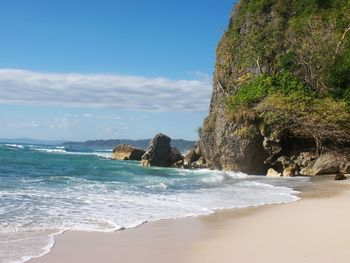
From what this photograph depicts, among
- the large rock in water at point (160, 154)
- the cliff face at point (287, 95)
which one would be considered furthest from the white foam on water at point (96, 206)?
the large rock in water at point (160, 154)

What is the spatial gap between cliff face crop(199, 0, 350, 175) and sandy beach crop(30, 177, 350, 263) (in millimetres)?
18315

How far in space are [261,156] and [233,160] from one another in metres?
1.94

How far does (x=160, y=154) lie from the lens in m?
45.4

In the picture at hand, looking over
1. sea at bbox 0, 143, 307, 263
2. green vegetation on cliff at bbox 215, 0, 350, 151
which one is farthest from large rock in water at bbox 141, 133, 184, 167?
sea at bbox 0, 143, 307, 263

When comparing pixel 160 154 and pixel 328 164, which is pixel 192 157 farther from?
pixel 328 164

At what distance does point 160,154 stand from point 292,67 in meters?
16.3

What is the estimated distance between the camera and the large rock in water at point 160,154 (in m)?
44.4

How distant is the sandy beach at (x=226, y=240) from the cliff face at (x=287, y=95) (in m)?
18.3

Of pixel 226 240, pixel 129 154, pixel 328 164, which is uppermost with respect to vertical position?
pixel 129 154

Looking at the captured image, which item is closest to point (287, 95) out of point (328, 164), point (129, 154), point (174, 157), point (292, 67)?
point (292, 67)

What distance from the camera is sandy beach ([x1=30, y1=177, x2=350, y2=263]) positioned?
318 inches

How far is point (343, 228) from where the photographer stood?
1020 cm

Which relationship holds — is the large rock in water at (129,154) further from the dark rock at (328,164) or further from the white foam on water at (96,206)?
the white foam on water at (96,206)

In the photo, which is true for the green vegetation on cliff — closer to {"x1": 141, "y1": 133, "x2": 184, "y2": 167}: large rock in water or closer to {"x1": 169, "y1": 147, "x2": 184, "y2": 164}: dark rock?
{"x1": 141, "y1": 133, "x2": 184, "y2": 167}: large rock in water
